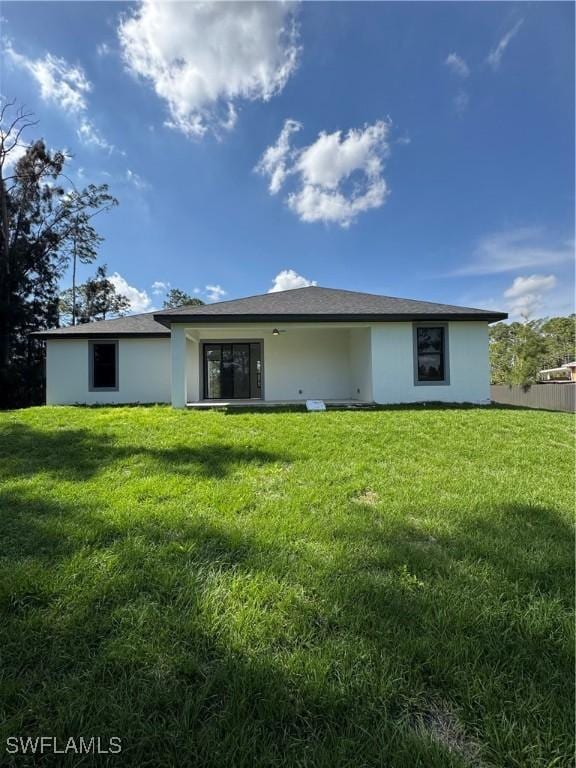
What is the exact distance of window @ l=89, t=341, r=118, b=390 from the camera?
485 inches

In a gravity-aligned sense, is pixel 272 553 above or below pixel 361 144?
below

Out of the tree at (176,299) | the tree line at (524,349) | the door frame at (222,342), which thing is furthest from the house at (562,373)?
the tree at (176,299)

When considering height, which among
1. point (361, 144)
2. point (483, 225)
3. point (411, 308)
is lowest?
point (411, 308)

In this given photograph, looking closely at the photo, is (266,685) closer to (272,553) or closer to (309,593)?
(309,593)

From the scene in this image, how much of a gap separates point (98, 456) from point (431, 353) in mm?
9163

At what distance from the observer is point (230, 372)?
13.3 m

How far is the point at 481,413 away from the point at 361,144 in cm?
959

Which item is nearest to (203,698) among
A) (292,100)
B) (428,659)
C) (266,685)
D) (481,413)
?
(266,685)

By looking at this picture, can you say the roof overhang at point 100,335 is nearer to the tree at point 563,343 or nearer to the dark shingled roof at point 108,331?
the dark shingled roof at point 108,331

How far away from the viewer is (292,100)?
11.1 m

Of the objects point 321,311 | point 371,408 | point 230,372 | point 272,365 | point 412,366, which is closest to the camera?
point 371,408

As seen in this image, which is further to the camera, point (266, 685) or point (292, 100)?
point (292, 100)

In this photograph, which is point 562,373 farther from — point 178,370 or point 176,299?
point 178,370

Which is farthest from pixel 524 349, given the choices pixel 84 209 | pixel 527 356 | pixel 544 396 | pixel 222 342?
pixel 84 209
